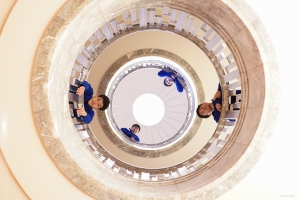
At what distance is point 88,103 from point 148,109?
642cm

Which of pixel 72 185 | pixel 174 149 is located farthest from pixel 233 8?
pixel 174 149

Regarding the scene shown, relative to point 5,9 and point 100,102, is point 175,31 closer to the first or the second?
point 100,102

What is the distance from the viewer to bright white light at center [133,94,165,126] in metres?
11.7

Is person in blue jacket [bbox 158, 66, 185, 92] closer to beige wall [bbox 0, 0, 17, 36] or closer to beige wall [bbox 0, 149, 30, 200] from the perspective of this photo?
beige wall [bbox 0, 0, 17, 36]

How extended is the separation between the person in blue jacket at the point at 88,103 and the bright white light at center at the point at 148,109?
5.99m

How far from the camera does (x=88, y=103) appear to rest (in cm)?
548

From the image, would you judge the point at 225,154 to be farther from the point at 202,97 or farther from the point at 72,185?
the point at 202,97

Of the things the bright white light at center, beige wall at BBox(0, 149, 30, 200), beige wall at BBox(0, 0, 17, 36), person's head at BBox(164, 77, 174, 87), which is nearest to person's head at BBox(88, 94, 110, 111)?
beige wall at BBox(0, 149, 30, 200)

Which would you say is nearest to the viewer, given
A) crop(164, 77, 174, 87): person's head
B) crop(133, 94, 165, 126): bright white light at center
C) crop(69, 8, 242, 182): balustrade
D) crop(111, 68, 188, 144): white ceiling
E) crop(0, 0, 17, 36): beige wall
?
crop(0, 0, 17, 36): beige wall

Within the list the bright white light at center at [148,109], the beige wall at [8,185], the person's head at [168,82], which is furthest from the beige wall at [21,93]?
the bright white light at center at [148,109]

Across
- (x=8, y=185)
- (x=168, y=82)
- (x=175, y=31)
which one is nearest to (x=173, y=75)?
(x=168, y=82)

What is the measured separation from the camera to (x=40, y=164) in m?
3.17

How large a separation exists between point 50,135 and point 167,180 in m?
2.22

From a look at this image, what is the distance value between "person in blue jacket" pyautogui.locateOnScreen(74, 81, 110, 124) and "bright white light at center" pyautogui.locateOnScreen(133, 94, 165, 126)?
5.99 m
